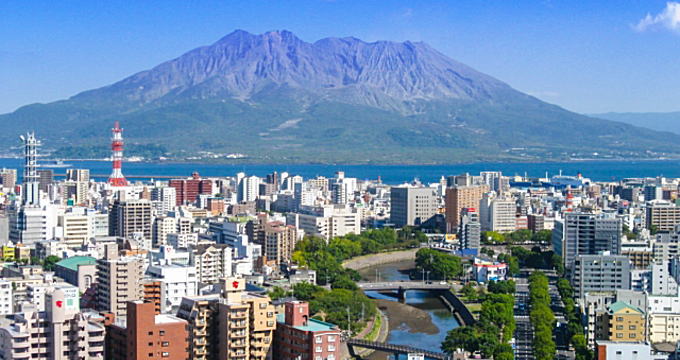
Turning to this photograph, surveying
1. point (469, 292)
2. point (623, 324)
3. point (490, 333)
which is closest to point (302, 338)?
point (490, 333)

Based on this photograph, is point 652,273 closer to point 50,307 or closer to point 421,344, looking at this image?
point 421,344

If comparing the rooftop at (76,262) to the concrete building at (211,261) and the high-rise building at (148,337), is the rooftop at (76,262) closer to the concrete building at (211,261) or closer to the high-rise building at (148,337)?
the concrete building at (211,261)

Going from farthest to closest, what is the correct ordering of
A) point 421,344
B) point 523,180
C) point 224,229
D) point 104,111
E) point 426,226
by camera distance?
point 104,111 → point 523,180 → point 426,226 → point 224,229 → point 421,344

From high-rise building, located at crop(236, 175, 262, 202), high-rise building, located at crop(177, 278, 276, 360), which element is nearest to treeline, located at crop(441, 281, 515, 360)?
high-rise building, located at crop(177, 278, 276, 360)

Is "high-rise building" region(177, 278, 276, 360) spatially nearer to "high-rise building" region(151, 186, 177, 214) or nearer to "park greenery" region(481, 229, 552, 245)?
"park greenery" region(481, 229, 552, 245)

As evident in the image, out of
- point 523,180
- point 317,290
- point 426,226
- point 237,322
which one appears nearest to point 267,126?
point 523,180

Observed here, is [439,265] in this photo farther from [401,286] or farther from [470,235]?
Result: [470,235]
